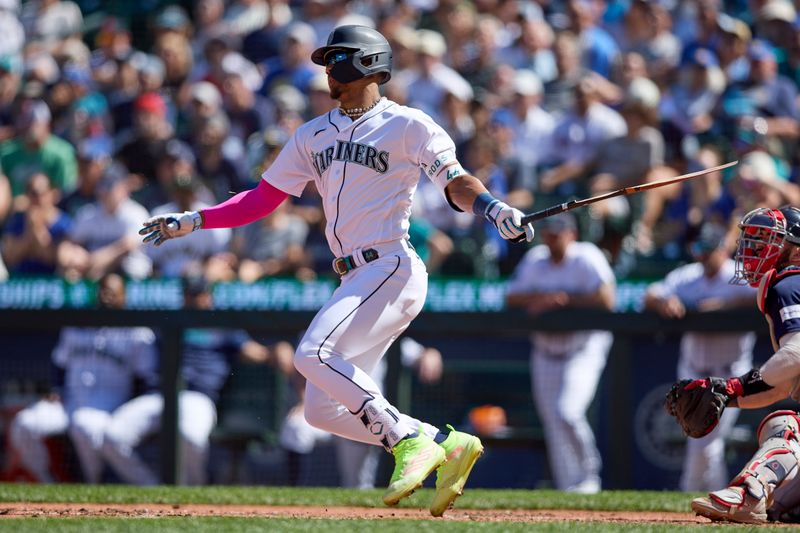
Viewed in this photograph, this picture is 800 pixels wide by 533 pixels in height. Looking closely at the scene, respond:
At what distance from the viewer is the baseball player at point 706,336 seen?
778 cm

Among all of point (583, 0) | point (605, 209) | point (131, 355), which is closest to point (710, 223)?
point (605, 209)

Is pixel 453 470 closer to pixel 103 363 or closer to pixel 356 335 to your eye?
pixel 356 335

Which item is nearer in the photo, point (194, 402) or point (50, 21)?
point (194, 402)

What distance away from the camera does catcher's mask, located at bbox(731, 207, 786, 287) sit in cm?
523

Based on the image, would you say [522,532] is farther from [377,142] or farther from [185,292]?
[185,292]

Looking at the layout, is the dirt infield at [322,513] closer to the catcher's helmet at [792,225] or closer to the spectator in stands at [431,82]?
the catcher's helmet at [792,225]

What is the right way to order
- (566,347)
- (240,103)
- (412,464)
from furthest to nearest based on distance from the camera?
(240,103)
(566,347)
(412,464)

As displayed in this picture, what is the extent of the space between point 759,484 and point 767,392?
1.15 feet

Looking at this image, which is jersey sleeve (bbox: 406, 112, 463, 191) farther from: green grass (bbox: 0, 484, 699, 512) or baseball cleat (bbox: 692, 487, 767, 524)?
green grass (bbox: 0, 484, 699, 512)

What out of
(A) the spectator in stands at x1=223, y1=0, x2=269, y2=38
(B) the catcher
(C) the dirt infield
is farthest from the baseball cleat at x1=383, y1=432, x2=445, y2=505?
(A) the spectator in stands at x1=223, y1=0, x2=269, y2=38

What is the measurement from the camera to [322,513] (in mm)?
5789

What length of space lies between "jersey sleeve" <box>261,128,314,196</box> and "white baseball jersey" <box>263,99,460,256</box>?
0.22m

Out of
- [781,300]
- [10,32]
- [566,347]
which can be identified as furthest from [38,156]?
[781,300]

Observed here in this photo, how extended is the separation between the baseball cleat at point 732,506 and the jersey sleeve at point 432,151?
156 centimetres
